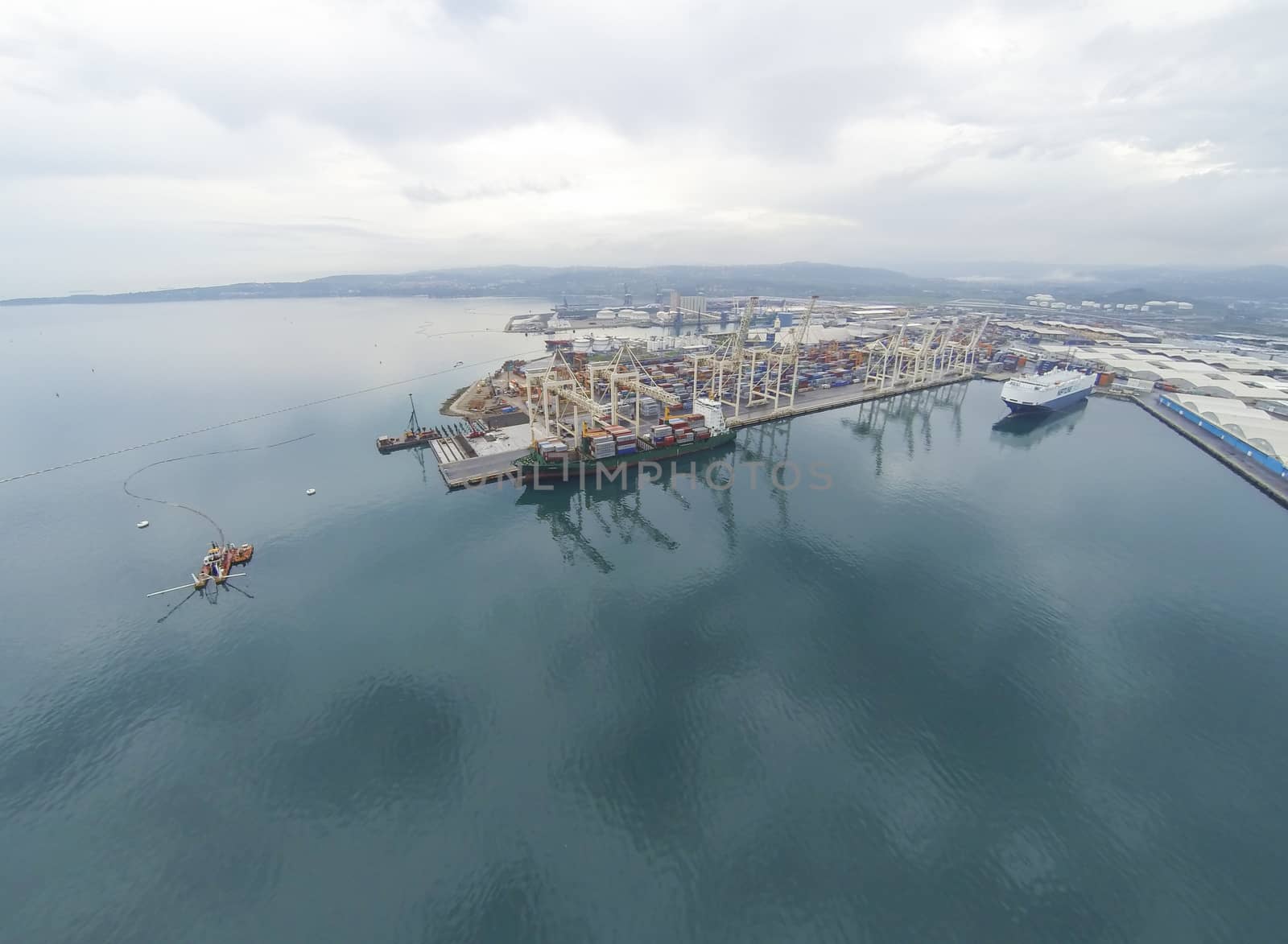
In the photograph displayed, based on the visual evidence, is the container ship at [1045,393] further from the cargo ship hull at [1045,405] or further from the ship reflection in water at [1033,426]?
the ship reflection in water at [1033,426]

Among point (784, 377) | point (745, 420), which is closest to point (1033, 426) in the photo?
Result: point (784, 377)

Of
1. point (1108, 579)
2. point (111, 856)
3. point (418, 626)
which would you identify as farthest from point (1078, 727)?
point (111, 856)

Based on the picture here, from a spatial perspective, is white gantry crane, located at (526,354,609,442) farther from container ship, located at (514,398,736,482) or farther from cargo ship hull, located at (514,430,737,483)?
cargo ship hull, located at (514,430,737,483)

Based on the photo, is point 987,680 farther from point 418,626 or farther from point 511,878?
point 418,626

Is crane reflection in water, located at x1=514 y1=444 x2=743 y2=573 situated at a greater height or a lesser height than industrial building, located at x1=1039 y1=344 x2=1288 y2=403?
lesser

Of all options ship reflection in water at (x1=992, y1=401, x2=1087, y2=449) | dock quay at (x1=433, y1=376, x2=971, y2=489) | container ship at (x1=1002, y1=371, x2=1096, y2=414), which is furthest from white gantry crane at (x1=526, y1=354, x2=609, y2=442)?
container ship at (x1=1002, y1=371, x2=1096, y2=414)

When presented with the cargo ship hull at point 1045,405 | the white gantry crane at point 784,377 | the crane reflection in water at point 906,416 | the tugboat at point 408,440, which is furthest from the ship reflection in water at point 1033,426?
the tugboat at point 408,440

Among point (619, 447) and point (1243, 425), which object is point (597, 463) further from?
point (1243, 425)
